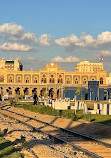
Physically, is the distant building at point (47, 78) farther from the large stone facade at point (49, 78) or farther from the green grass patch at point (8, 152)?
the green grass patch at point (8, 152)

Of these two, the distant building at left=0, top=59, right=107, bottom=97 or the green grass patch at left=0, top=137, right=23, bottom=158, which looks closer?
the green grass patch at left=0, top=137, right=23, bottom=158

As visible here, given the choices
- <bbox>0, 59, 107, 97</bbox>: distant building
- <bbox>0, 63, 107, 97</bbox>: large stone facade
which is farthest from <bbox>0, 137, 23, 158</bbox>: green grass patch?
<bbox>0, 63, 107, 97</bbox>: large stone facade

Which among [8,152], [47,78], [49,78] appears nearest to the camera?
[8,152]

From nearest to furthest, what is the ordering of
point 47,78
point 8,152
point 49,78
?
point 8,152
point 47,78
point 49,78

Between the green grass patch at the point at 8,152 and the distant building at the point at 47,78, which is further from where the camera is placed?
the distant building at the point at 47,78

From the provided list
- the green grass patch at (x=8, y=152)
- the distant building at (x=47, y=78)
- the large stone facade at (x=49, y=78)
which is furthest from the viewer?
the large stone facade at (x=49, y=78)

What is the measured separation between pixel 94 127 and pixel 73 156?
10651 mm

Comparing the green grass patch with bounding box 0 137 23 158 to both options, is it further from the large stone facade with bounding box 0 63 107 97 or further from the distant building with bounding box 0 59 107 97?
the large stone facade with bounding box 0 63 107 97

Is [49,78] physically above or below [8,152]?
above

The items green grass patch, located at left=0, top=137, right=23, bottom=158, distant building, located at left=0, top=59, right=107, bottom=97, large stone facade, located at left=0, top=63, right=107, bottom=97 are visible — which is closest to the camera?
green grass patch, located at left=0, top=137, right=23, bottom=158

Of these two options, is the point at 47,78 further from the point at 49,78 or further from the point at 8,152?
the point at 8,152

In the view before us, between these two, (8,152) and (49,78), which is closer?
(8,152)

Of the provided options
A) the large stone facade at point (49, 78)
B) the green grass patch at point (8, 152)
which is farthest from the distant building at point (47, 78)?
the green grass patch at point (8, 152)

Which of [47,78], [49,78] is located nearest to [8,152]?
[47,78]
